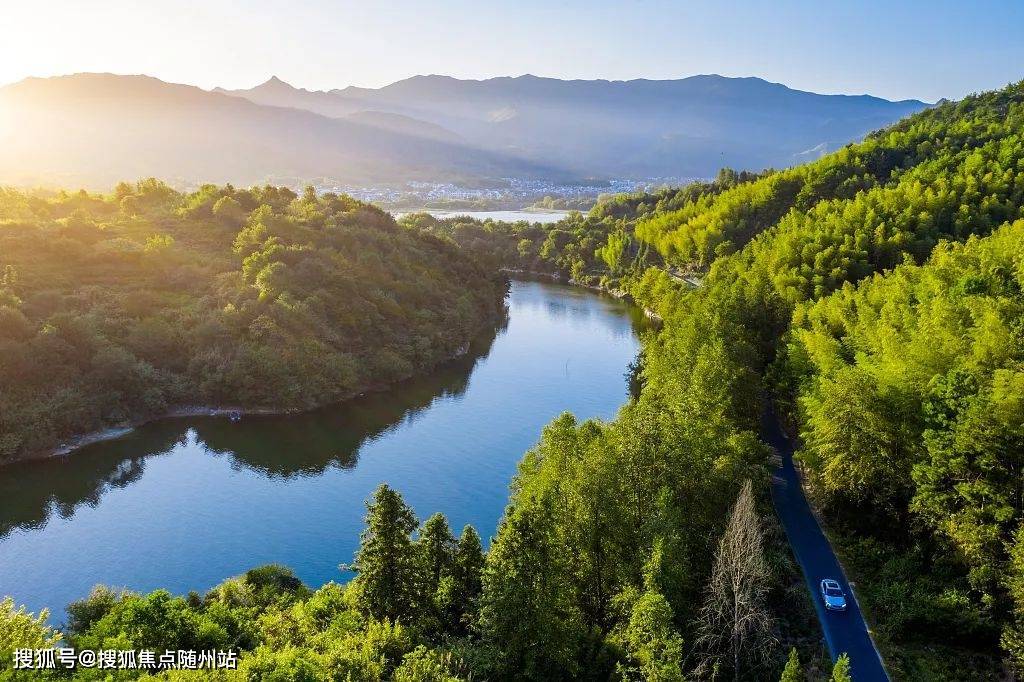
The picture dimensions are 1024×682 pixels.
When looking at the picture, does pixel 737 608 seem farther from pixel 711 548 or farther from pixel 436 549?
pixel 436 549

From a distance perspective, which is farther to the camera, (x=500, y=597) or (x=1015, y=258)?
(x=1015, y=258)

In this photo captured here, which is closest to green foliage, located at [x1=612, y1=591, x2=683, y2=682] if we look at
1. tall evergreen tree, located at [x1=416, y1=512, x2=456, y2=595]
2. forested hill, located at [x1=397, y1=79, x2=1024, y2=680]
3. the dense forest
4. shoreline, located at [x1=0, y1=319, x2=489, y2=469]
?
the dense forest

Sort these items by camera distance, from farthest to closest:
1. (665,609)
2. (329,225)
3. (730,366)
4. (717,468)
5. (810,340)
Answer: (329,225)
(810,340)
(730,366)
(717,468)
(665,609)

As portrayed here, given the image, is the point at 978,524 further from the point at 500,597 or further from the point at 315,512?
the point at 315,512

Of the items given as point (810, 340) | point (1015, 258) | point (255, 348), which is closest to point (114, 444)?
point (255, 348)

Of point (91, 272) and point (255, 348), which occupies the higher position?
point (91, 272)

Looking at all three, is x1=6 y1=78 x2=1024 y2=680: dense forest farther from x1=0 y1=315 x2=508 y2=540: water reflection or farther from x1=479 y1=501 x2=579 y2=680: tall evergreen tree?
x1=0 y1=315 x2=508 y2=540: water reflection


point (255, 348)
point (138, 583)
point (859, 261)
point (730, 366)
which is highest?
point (859, 261)

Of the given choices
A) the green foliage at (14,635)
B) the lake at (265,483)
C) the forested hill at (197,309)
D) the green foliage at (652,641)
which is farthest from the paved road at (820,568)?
the forested hill at (197,309)
